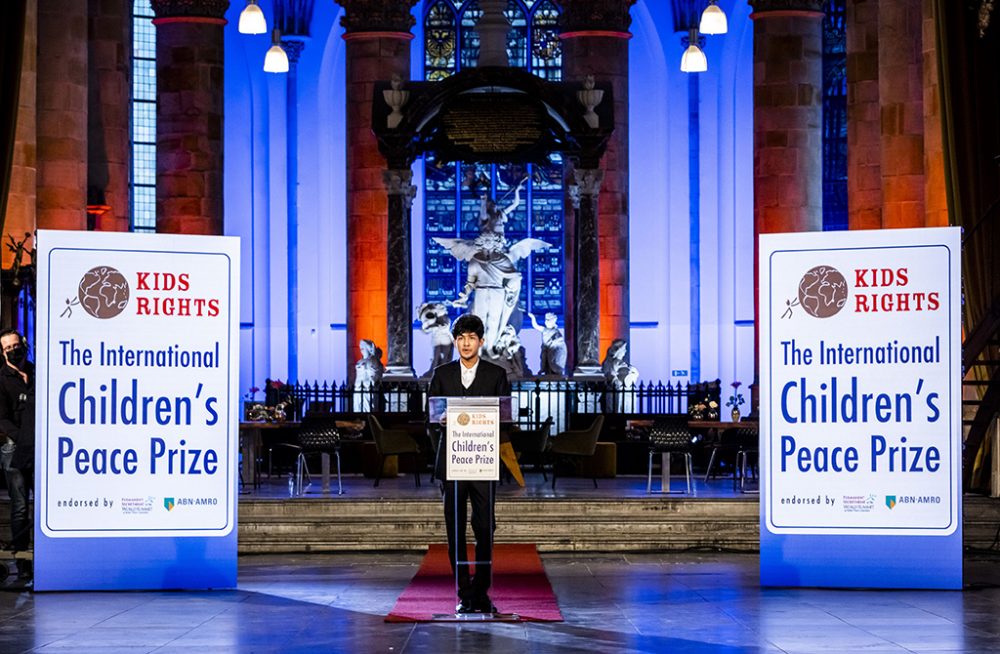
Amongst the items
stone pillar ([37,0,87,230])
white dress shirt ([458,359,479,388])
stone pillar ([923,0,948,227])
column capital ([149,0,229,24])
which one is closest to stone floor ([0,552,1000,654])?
white dress shirt ([458,359,479,388])

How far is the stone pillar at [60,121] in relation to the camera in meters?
22.5

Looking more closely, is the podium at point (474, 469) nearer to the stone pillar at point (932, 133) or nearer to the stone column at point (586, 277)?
the stone pillar at point (932, 133)

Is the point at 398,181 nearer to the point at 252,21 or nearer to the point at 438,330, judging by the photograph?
the point at 438,330

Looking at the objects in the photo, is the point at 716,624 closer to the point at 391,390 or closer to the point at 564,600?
the point at 564,600

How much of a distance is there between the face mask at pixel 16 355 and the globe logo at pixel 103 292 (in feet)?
2.86

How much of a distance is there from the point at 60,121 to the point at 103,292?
1192 centimetres

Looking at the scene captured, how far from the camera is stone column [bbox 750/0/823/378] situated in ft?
86.3

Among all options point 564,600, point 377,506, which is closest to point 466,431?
point 564,600

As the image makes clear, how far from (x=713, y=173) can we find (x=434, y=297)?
618 centimetres

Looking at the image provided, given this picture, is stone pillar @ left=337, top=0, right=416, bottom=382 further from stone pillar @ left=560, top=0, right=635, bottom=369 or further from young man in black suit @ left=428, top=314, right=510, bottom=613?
young man in black suit @ left=428, top=314, right=510, bottom=613

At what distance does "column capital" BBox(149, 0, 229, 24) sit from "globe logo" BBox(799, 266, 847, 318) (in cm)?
1717

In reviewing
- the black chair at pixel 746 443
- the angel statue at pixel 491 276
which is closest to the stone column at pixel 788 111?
the angel statue at pixel 491 276

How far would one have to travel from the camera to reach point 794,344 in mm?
11469

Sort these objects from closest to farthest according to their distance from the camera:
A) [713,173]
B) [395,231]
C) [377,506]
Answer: [377,506], [395,231], [713,173]
